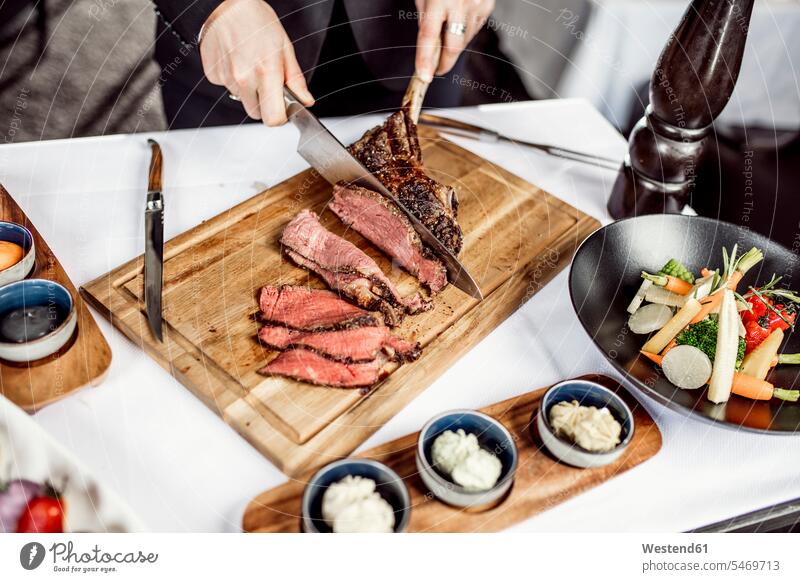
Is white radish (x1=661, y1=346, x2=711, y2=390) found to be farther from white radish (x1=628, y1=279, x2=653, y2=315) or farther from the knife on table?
the knife on table

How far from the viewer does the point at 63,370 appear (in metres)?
1.63

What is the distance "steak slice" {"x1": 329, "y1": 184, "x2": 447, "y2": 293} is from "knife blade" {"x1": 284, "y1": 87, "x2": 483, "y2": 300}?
0.03m

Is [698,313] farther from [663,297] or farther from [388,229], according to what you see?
[388,229]

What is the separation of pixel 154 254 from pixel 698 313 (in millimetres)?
1654

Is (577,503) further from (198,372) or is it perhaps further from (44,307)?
(44,307)

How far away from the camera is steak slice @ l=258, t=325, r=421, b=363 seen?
174cm

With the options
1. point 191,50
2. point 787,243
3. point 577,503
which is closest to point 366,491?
point 577,503

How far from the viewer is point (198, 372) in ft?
5.55

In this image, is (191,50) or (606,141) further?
(606,141)

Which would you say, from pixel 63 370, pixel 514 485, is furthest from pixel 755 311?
pixel 63 370

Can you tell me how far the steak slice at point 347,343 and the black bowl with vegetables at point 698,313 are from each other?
529 millimetres

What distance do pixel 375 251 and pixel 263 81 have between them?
69cm

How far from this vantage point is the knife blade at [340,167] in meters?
2.00

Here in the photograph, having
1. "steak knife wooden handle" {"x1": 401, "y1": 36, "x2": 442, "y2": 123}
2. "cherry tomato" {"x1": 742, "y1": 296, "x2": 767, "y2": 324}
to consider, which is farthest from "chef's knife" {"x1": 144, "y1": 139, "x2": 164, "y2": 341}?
"cherry tomato" {"x1": 742, "y1": 296, "x2": 767, "y2": 324}
